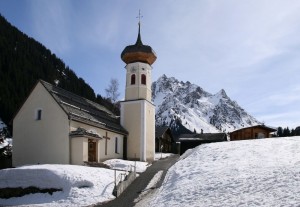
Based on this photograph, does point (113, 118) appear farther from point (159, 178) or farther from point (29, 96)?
point (159, 178)

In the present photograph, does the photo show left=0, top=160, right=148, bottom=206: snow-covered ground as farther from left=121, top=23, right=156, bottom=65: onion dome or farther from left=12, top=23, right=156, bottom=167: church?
left=121, top=23, right=156, bottom=65: onion dome

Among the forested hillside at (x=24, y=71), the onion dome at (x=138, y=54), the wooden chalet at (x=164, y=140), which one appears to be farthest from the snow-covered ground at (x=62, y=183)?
the forested hillside at (x=24, y=71)

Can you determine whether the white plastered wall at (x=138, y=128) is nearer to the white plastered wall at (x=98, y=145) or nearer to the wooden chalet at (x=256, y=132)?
the white plastered wall at (x=98, y=145)

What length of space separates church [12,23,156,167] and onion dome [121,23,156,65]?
166 inches

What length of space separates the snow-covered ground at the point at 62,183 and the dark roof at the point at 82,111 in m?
7.61

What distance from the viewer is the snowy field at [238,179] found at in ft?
46.9

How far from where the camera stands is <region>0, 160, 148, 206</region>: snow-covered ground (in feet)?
71.0

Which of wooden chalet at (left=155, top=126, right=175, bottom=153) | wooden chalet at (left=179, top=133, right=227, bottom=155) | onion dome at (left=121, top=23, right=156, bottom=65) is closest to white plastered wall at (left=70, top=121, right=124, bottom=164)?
onion dome at (left=121, top=23, right=156, bottom=65)

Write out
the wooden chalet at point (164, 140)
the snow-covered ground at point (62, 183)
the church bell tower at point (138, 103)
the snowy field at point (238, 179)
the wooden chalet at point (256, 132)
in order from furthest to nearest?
1. the wooden chalet at point (164, 140)
2. the wooden chalet at point (256, 132)
3. the church bell tower at point (138, 103)
4. the snow-covered ground at point (62, 183)
5. the snowy field at point (238, 179)

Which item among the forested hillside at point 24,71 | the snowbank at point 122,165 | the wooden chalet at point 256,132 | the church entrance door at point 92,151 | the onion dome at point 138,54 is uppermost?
the forested hillside at point 24,71

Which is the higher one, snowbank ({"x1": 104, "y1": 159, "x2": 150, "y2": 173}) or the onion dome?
the onion dome

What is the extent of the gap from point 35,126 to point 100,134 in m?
5.66

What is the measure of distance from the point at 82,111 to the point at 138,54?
10140mm

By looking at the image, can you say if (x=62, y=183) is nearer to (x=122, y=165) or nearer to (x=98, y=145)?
(x=98, y=145)
